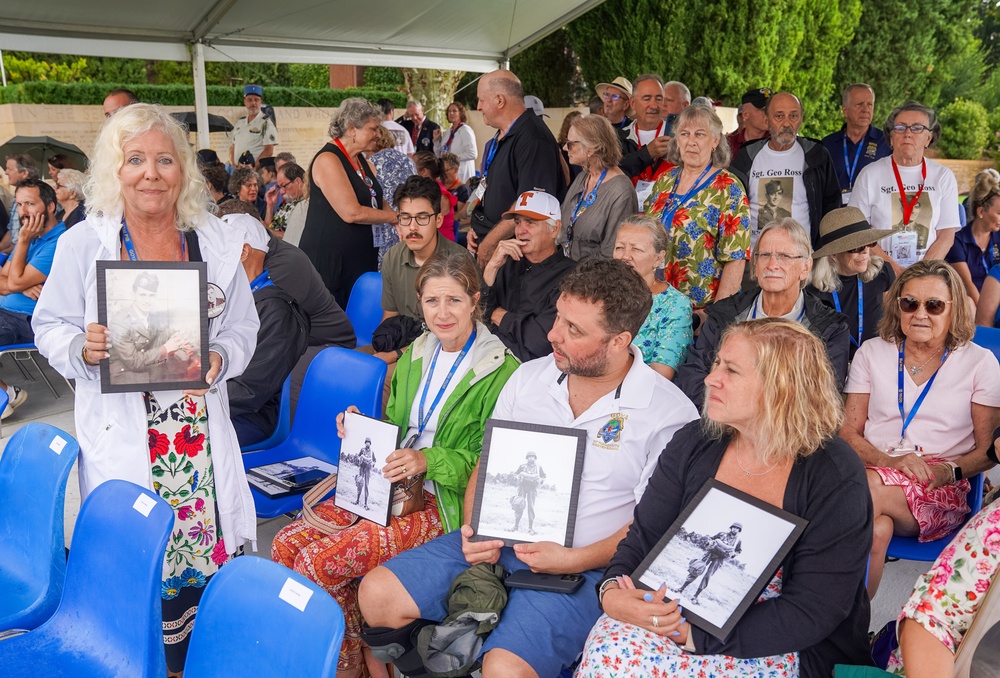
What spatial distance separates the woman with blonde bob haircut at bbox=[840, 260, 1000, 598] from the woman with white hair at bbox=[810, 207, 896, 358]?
492 mm

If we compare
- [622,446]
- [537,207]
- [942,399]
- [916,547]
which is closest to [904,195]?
[942,399]

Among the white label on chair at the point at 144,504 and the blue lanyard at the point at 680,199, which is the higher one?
the blue lanyard at the point at 680,199

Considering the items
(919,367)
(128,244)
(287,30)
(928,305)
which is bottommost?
(919,367)

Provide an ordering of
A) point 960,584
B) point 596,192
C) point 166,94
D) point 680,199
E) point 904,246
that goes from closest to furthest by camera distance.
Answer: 1. point 960,584
2. point 680,199
3. point 596,192
4. point 904,246
5. point 166,94

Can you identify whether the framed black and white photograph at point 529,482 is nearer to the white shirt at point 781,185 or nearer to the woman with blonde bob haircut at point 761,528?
the woman with blonde bob haircut at point 761,528

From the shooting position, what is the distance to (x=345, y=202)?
16.5 ft

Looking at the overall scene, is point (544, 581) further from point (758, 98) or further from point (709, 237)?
point (758, 98)

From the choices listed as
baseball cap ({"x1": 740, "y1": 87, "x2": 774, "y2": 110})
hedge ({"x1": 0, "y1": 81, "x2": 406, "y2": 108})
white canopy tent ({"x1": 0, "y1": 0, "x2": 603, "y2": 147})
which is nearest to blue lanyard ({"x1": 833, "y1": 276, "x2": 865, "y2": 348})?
baseball cap ({"x1": 740, "y1": 87, "x2": 774, "y2": 110})

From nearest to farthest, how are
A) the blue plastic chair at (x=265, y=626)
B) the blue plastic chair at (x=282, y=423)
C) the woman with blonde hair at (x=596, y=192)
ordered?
the blue plastic chair at (x=265, y=626), the blue plastic chair at (x=282, y=423), the woman with blonde hair at (x=596, y=192)

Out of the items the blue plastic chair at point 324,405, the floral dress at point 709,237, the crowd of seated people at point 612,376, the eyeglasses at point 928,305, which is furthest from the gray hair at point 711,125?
the blue plastic chair at point 324,405

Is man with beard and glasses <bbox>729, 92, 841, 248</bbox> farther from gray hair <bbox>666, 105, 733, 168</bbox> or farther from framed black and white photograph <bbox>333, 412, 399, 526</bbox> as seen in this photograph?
framed black and white photograph <bbox>333, 412, 399, 526</bbox>

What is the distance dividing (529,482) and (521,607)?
0.33 metres

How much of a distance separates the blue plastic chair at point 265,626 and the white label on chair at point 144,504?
365 millimetres

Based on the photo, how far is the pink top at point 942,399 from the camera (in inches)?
116
